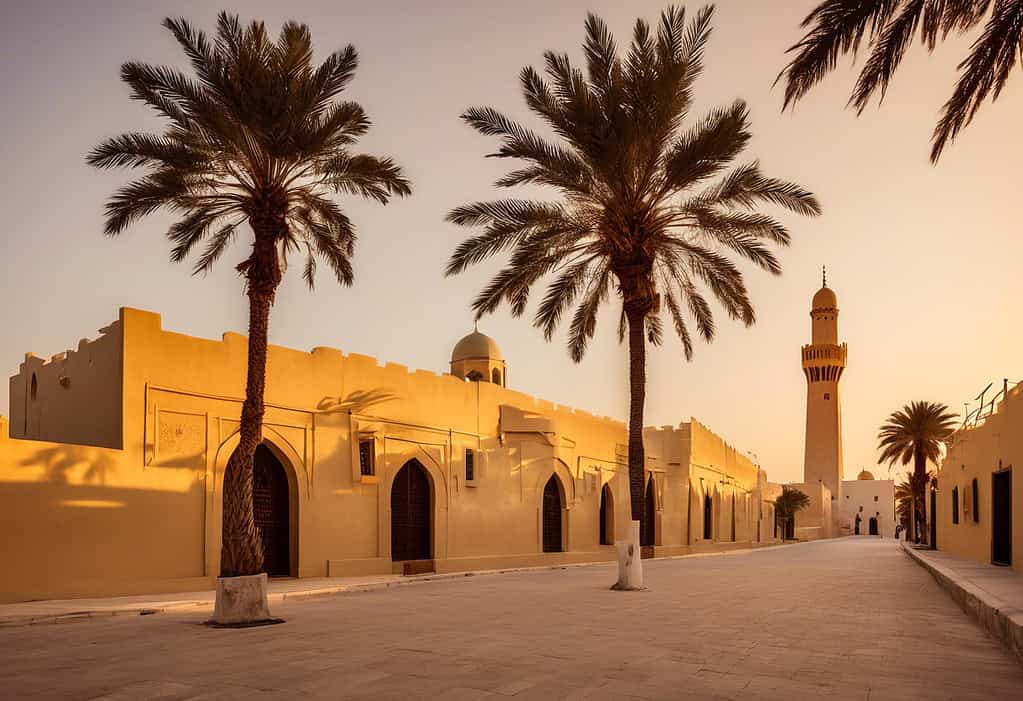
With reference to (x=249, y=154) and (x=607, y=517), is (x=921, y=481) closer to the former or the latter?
(x=607, y=517)

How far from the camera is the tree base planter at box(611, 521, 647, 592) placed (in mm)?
15281

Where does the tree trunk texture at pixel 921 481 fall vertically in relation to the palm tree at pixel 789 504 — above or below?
above

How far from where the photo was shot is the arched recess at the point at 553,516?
27172 millimetres

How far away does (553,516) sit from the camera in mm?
27703

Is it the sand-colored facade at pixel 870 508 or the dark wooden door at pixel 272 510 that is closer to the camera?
the dark wooden door at pixel 272 510

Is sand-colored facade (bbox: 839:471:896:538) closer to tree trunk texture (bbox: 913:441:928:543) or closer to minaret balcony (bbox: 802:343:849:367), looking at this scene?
minaret balcony (bbox: 802:343:849:367)

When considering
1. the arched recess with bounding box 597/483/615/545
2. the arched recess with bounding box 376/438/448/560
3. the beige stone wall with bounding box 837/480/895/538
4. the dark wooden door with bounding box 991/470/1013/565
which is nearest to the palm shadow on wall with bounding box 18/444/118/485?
the arched recess with bounding box 376/438/448/560

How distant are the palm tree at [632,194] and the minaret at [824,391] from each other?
191 feet

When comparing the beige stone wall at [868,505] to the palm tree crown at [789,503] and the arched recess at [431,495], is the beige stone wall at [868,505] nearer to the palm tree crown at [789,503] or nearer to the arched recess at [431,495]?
the palm tree crown at [789,503]

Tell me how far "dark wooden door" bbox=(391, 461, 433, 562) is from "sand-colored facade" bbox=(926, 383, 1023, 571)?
13.2 meters

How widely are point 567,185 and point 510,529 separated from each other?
12060 mm

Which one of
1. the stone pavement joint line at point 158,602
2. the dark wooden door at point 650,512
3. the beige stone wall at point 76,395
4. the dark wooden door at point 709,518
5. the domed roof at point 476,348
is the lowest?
the dark wooden door at point 709,518

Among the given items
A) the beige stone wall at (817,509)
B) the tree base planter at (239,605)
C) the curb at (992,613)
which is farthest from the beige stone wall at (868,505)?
the tree base planter at (239,605)

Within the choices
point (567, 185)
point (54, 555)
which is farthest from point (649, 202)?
point (54, 555)
